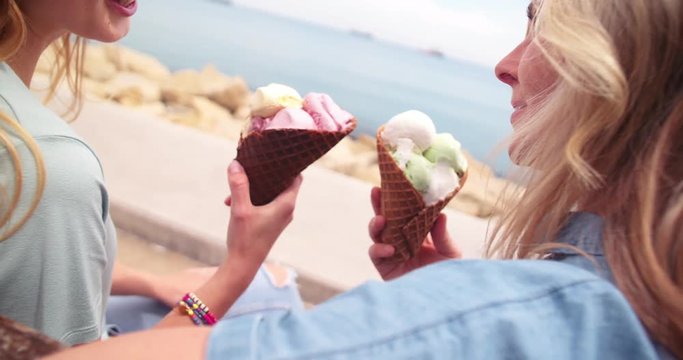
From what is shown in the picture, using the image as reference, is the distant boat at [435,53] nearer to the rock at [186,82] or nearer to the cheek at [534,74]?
the rock at [186,82]

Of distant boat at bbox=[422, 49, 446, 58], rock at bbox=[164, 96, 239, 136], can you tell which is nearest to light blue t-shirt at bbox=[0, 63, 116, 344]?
distant boat at bbox=[422, 49, 446, 58]

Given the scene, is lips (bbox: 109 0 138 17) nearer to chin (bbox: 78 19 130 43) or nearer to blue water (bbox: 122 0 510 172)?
chin (bbox: 78 19 130 43)

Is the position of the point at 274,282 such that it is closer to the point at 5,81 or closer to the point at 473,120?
the point at 5,81

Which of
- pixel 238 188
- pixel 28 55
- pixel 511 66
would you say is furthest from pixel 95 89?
pixel 511 66

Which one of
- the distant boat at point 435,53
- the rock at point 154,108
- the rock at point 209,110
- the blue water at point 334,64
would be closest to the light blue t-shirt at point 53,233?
the blue water at point 334,64

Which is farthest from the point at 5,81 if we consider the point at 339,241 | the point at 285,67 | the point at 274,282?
the point at 285,67

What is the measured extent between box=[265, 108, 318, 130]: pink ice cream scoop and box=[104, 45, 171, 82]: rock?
14.6 feet

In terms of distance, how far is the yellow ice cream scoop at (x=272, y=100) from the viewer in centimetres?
134

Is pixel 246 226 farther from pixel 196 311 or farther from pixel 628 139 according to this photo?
pixel 628 139

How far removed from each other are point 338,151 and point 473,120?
0.93 m

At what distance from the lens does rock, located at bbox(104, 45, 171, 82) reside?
5629 mm

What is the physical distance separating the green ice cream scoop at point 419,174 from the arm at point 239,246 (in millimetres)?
287

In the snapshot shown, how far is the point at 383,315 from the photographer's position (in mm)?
569

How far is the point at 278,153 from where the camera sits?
134 cm
